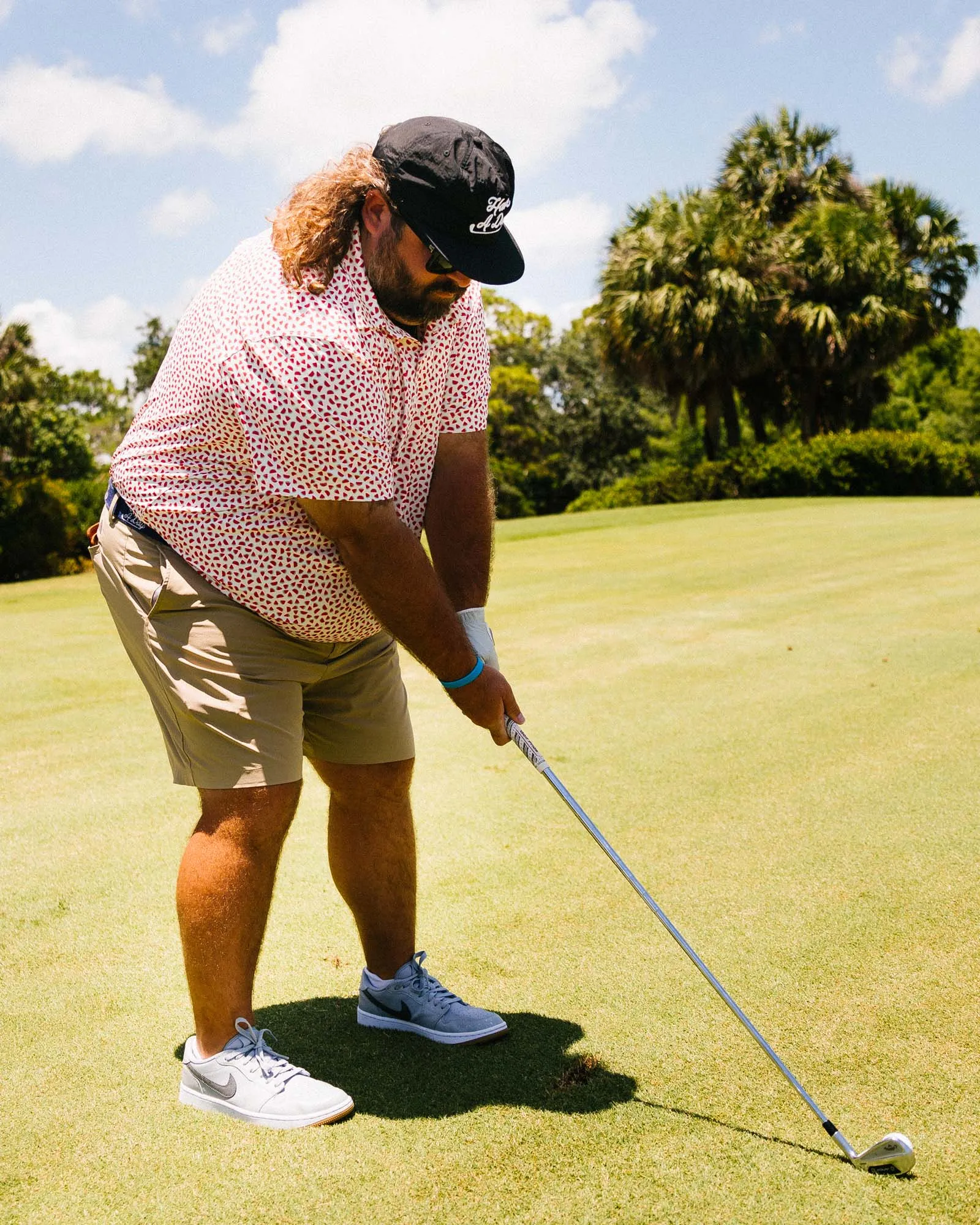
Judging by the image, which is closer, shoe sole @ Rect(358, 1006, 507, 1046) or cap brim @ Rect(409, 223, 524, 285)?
cap brim @ Rect(409, 223, 524, 285)

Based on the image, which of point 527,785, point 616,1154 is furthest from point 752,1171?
point 527,785

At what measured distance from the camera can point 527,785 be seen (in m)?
4.73

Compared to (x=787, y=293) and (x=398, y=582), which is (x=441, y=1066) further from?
(x=787, y=293)

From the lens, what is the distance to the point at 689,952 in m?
2.48

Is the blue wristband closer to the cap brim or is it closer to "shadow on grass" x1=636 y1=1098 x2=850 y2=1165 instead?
the cap brim

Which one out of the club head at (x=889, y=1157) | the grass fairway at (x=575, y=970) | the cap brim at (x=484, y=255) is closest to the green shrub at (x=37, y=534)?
the grass fairway at (x=575, y=970)

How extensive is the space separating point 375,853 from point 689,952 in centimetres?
81

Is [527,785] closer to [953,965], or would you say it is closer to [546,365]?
[953,965]

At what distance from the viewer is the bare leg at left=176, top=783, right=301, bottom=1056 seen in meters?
2.42

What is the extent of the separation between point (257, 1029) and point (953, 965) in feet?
5.65

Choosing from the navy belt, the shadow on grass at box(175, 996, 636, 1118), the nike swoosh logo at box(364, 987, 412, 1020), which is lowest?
the shadow on grass at box(175, 996, 636, 1118)

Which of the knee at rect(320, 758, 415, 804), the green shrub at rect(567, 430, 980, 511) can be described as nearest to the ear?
the knee at rect(320, 758, 415, 804)

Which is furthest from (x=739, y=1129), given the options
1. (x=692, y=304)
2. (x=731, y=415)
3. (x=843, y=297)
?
(x=843, y=297)

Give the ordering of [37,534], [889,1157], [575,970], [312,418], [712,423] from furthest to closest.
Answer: [712,423] < [37,534] < [575,970] < [312,418] < [889,1157]
